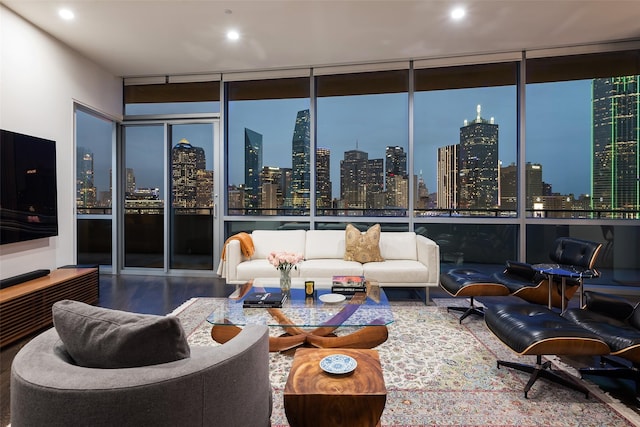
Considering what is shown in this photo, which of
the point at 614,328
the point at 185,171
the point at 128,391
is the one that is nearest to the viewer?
the point at 128,391

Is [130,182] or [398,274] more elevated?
[130,182]

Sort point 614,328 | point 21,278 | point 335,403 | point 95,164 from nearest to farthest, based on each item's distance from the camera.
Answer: point 335,403 < point 614,328 < point 21,278 < point 95,164

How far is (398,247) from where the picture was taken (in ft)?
13.7

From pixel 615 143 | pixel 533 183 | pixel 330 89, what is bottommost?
pixel 533 183

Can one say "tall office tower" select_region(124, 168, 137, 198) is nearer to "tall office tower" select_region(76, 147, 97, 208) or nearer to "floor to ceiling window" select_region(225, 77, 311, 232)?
"tall office tower" select_region(76, 147, 97, 208)

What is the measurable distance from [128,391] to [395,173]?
4396mm

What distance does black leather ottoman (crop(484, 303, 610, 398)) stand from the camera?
5.99ft

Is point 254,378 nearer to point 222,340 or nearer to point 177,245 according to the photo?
point 222,340

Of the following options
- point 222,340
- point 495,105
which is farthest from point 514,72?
point 222,340

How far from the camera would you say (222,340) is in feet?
8.50

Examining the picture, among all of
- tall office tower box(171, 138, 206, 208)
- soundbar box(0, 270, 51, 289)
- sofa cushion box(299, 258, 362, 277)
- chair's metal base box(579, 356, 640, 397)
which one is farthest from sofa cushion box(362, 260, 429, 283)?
soundbar box(0, 270, 51, 289)

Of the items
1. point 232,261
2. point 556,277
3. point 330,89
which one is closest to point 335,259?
point 232,261

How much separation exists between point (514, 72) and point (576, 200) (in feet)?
6.22

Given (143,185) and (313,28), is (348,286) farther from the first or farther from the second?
(143,185)
